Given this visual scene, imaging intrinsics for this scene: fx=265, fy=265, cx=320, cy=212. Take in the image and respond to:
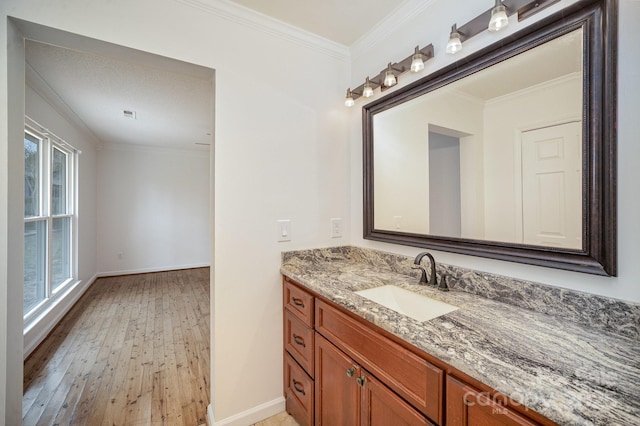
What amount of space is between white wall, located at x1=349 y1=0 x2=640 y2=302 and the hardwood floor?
73.9 inches

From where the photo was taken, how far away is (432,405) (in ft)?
2.58

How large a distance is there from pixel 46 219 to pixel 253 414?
3.21m

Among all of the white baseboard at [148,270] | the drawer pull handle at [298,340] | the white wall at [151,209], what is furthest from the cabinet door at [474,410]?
the white baseboard at [148,270]

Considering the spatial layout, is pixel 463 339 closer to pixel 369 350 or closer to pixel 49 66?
pixel 369 350

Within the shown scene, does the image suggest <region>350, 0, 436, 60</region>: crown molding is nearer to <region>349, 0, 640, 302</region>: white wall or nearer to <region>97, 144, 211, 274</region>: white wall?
<region>349, 0, 640, 302</region>: white wall

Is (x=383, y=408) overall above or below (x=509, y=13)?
below

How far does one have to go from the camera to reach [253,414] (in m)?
1.62

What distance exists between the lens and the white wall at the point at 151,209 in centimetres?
494

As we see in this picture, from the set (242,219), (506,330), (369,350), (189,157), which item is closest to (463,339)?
(506,330)

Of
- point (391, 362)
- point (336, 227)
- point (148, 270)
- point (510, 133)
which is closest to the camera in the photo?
point (391, 362)

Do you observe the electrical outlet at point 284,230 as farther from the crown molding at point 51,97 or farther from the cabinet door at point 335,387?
the crown molding at point 51,97

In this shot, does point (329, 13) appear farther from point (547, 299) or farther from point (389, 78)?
point (547, 299)

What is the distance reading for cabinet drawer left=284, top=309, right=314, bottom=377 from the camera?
4.66 feet

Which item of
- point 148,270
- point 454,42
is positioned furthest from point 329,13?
point 148,270
